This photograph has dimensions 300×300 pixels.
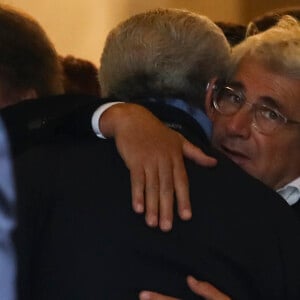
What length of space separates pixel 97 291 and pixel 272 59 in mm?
585

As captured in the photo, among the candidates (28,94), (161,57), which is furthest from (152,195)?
(28,94)

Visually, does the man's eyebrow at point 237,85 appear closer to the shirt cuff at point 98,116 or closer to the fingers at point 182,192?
the shirt cuff at point 98,116

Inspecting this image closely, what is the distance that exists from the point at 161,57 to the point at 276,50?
0.24 meters

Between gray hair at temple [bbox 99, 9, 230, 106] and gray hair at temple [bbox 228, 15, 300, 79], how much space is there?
0.11m

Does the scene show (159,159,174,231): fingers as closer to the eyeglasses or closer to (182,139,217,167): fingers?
(182,139,217,167): fingers

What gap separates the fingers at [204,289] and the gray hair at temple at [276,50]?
19.8 inches

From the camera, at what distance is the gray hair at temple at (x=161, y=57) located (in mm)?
1220

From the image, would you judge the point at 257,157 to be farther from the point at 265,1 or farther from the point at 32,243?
the point at 265,1

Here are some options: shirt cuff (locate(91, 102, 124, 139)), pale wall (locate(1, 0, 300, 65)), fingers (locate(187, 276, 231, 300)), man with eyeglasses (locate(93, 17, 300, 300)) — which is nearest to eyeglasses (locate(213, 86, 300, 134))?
man with eyeglasses (locate(93, 17, 300, 300))

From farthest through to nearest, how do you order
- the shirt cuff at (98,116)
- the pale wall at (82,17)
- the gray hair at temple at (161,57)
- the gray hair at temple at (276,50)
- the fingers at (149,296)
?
the pale wall at (82,17) < the gray hair at temple at (276,50) < the gray hair at temple at (161,57) < the shirt cuff at (98,116) < the fingers at (149,296)

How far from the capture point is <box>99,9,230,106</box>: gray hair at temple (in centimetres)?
122

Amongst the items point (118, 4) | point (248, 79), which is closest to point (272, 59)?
point (248, 79)

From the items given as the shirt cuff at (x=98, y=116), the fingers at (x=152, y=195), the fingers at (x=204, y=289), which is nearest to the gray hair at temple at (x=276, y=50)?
the shirt cuff at (x=98, y=116)

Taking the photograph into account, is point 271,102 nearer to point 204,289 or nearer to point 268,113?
point 268,113
